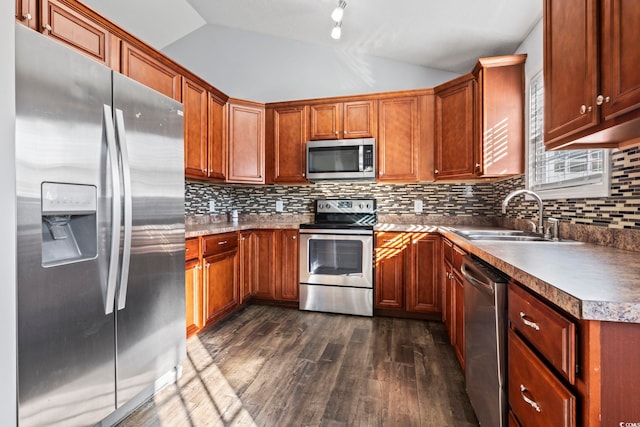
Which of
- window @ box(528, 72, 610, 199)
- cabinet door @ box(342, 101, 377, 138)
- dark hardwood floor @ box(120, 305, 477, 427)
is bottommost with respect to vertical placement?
dark hardwood floor @ box(120, 305, 477, 427)

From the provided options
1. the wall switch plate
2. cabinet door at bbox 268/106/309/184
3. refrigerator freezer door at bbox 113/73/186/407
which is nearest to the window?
the wall switch plate

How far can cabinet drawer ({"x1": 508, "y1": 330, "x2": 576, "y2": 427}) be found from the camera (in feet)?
2.41

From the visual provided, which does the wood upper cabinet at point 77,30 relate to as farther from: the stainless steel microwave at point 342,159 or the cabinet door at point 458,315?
the cabinet door at point 458,315

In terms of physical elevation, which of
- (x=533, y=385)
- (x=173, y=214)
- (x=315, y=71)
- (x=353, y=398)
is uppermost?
(x=315, y=71)

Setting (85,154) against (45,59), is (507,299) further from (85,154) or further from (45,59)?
(45,59)

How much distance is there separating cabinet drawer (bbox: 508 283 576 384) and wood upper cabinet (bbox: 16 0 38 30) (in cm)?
245

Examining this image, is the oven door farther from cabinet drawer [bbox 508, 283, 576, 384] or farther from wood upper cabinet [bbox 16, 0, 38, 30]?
wood upper cabinet [bbox 16, 0, 38, 30]

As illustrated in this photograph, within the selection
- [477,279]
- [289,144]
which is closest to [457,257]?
[477,279]

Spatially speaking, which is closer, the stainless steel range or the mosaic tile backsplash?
the mosaic tile backsplash

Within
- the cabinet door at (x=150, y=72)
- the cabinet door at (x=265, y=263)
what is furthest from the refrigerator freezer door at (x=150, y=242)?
the cabinet door at (x=265, y=263)

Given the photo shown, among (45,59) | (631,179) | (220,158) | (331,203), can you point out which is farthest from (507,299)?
(220,158)

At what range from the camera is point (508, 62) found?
96.2 inches

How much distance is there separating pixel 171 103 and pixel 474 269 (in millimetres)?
1885

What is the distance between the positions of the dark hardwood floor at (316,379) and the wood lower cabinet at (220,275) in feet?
0.62
